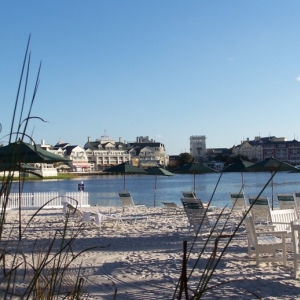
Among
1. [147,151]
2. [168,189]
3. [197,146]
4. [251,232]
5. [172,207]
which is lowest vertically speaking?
[168,189]

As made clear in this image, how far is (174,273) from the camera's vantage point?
628 cm

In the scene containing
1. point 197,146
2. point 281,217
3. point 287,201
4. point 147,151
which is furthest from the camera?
point 147,151

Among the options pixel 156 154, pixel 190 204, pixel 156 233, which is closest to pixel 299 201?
pixel 156 233

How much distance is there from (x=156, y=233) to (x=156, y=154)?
303 feet

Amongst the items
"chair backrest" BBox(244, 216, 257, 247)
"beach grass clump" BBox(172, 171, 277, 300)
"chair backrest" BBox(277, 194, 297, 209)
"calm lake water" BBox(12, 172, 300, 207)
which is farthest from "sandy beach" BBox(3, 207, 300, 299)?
"calm lake water" BBox(12, 172, 300, 207)

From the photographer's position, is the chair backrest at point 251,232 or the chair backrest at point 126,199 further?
the chair backrest at point 126,199

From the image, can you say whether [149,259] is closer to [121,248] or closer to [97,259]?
[97,259]

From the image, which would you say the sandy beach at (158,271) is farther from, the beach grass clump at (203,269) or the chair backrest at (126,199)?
the chair backrest at (126,199)

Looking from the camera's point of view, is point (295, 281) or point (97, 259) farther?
point (97, 259)

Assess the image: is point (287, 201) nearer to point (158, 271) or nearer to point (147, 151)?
point (158, 271)

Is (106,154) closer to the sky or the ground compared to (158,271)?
closer to the sky

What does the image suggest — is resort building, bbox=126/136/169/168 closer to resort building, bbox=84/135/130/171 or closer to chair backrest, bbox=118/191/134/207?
resort building, bbox=84/135/130/171

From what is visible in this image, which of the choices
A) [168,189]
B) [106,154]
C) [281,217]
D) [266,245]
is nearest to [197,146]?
[281,217]

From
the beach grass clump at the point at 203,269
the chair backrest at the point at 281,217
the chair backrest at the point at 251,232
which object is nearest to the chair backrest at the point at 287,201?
the beach grass clump at the point at 203,269
